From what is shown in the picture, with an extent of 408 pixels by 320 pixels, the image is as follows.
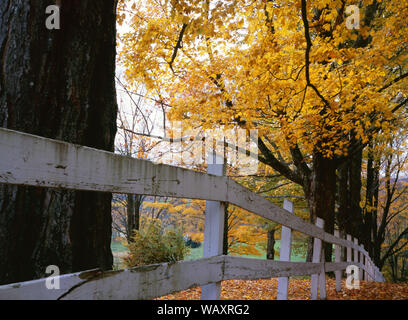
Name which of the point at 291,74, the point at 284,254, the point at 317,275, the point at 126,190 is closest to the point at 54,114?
the point at 126,190

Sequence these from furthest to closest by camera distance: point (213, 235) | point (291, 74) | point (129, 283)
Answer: point (291, 74), point (213, 235), point (129, 283)

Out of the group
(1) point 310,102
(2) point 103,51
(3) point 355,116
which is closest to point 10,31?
Result: (2) point 103,51

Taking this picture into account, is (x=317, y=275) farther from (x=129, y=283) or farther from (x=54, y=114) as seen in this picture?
(x=54, y=114)

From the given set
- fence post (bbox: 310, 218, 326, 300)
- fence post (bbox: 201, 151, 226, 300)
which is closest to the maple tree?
fence post (bbox: 310, 218, 326, 300)

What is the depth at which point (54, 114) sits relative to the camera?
2.10 meters

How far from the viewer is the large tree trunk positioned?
1.94 meters

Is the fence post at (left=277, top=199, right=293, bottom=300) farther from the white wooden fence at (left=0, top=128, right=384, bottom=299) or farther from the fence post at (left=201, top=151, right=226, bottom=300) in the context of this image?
the fence post at (left=201, top=151, right=226, bottom=300)

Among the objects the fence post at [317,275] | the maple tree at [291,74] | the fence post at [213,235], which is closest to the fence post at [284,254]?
the fence post at [317,275]

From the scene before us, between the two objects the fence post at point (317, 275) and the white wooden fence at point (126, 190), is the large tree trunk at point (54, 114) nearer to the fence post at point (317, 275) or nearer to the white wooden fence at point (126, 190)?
the white wooden fence at point (126, 190)

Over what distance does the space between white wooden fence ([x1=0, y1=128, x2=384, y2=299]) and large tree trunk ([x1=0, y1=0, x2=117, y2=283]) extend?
759mm

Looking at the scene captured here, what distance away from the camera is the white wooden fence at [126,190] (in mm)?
1123

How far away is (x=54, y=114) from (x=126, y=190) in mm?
1000

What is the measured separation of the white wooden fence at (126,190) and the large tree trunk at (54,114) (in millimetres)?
759
